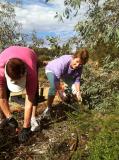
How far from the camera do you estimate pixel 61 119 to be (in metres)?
9.20

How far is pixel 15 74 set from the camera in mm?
7184

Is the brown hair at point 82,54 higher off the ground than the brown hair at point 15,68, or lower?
lower

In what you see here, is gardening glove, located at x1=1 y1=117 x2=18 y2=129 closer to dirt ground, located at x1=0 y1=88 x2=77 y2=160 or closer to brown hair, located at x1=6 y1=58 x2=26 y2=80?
dirt ground, located at x1=0 y1=88 x2=77 y2=160

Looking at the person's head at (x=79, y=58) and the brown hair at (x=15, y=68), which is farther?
the person's head at (x=79, y=58)

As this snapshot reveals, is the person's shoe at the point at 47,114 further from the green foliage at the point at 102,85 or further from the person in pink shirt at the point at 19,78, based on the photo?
the person in pink shirt at the point at 19,78

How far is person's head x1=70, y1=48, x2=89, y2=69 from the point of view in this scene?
880 centimetres

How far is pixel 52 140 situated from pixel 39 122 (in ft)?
2.72

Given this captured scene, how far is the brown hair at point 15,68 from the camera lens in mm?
7137

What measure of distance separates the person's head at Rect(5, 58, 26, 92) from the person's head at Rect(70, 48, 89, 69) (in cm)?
162

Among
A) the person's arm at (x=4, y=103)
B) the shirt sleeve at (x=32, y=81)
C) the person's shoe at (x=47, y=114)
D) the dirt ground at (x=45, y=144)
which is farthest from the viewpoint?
the person's shoe at (x=47, y=114)

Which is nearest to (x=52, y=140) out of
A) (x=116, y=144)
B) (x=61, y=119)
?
(x=61, y=119)

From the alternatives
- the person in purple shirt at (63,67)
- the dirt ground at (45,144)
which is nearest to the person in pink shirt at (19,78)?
the dirt ground at (45,144)

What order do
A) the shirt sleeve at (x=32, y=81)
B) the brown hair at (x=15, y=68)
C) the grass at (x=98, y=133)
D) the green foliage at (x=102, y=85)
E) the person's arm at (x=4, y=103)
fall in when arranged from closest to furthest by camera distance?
the grass at (x=98, y=133) < the brown hair at (x=15, y=68) < the shirt sleeve at (x=32, y=81) < the person's arm at (x=4, y=103) < the green foliage at (x=102, y=85)

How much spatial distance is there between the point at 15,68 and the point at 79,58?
1997 mm
